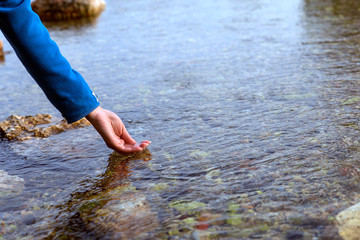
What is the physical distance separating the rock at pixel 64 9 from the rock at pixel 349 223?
9214 millimetres

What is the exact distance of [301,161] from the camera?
8.23 feet

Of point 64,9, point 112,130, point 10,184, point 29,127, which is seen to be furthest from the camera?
point 64,9

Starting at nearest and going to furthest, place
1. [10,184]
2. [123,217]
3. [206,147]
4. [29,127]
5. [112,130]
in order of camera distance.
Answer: [123,217]
[112,130]
[10,184]
[206,147]
[29,127]

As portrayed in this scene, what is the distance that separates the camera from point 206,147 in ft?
9.32

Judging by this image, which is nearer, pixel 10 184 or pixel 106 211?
pixel 106 211

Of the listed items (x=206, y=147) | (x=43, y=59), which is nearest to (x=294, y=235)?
(x=206, y=147)

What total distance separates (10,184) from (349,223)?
1.92 metres

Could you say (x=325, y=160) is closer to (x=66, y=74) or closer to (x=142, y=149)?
(x=142, y=149)

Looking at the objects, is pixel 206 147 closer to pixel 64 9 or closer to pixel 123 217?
pixel 123 217

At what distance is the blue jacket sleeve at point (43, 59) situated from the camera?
1734mm

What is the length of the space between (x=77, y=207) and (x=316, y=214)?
1.24m

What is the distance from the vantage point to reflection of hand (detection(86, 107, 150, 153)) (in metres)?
2.19

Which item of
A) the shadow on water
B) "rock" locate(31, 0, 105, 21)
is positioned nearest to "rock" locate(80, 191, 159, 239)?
the shadow on water

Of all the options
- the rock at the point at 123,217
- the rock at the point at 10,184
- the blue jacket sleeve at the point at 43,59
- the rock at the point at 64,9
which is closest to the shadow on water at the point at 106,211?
the rock at the point at 123,217
